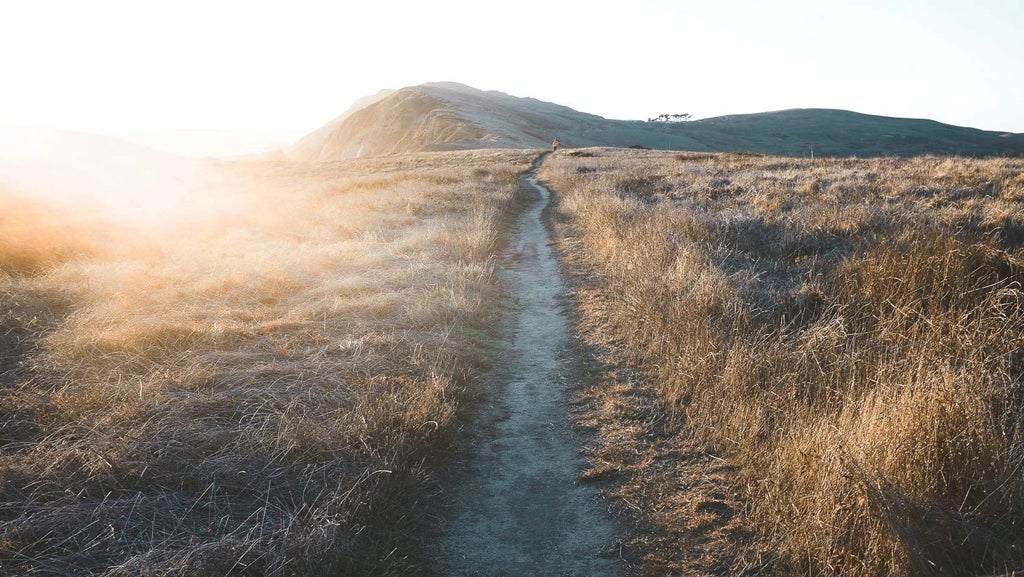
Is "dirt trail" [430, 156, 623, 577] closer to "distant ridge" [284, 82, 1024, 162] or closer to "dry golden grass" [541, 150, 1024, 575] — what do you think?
"dry golden grass" [541, 150, 1024, 575]

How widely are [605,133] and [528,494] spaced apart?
92.9 meters

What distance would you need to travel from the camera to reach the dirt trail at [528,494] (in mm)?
3244

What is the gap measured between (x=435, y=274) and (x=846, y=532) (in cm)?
675

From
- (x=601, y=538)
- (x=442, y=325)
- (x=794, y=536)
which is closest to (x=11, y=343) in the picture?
(x=442, y=325)

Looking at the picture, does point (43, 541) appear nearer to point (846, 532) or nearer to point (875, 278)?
point (846, 532)

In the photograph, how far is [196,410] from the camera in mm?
4125

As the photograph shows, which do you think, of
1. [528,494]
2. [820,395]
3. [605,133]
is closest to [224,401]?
[528,494]

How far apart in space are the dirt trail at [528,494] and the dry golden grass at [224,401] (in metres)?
0.32

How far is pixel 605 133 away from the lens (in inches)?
3597

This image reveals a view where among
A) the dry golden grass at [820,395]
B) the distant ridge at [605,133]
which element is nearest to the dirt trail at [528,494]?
the dry golden grass at [820,395]

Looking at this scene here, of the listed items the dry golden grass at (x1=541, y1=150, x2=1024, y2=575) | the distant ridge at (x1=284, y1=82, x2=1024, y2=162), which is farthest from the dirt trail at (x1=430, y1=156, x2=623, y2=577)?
the distant ridge at (x1=284, y1=82, x2=1024, y2=162)

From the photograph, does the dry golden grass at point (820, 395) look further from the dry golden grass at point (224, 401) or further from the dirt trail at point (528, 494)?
the dry golden grass at point (224, 401)

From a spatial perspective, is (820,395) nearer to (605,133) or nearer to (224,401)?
(224,401)

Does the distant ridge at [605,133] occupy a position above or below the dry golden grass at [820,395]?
above
